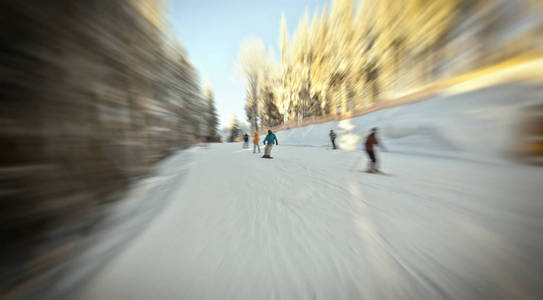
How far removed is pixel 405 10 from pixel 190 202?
10569mm

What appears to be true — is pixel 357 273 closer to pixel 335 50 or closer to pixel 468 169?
pixel 468 169

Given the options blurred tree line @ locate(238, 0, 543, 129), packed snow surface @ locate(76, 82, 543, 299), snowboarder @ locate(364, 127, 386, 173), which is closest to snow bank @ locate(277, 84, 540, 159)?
blurred tree line @ locate(238, 0, 543, 129)

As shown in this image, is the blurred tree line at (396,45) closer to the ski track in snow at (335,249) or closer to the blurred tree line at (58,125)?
the ski track in snow at (335,249)

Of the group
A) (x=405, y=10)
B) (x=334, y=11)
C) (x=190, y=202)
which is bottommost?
(x=190, y=202)

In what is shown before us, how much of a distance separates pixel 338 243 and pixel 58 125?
2.90 metres

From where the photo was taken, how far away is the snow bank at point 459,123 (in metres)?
4.93

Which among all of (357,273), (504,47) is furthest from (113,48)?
(504,47)

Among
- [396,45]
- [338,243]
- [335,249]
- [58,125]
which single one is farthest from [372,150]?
[396,45]

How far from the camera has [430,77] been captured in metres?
7.55

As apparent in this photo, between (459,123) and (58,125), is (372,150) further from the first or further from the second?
(58,125)

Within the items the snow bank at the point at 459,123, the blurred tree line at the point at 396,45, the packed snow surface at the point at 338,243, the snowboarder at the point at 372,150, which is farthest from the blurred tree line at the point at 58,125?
the snow bank at the point at 459,123

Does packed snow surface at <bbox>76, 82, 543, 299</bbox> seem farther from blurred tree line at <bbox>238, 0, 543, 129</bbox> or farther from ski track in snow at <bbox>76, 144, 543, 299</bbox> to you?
blurred tree line at <bbox>238, 0, 543, 129</bbox>

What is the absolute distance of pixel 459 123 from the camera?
247 inches

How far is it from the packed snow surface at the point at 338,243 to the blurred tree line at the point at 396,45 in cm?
337
